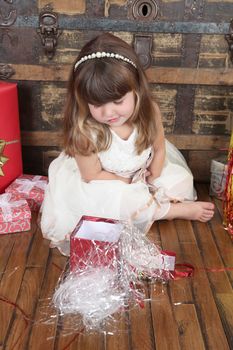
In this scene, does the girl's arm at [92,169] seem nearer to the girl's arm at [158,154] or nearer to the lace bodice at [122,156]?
the lace bodice at [122,156]

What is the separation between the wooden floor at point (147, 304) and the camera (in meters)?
1.25

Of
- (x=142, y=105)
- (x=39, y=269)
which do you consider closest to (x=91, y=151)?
(x=142, y=105)

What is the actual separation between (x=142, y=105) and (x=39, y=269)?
73 cm

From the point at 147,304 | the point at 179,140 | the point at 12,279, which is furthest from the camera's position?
the point at 179,140

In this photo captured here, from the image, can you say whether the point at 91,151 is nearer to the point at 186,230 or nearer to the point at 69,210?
the point at 69,210

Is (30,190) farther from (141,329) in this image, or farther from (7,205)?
(141,329)

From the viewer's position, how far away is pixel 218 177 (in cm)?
205

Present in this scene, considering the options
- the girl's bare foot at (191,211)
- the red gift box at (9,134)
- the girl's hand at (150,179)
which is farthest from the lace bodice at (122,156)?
the red gift box at (9,134)

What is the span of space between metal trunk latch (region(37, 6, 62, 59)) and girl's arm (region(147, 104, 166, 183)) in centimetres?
59

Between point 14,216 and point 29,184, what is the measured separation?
25cm

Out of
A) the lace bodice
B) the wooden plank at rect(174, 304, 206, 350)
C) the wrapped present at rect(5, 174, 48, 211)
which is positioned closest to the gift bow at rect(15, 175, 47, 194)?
the wrapped present at rect(5, 174, 48, 211)

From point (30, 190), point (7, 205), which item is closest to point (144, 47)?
point (30, 190)

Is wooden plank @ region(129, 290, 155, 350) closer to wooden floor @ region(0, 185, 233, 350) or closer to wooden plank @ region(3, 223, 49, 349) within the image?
wooden floor @ region(0, 185, 233, 350)

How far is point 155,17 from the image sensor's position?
1.93 meters
